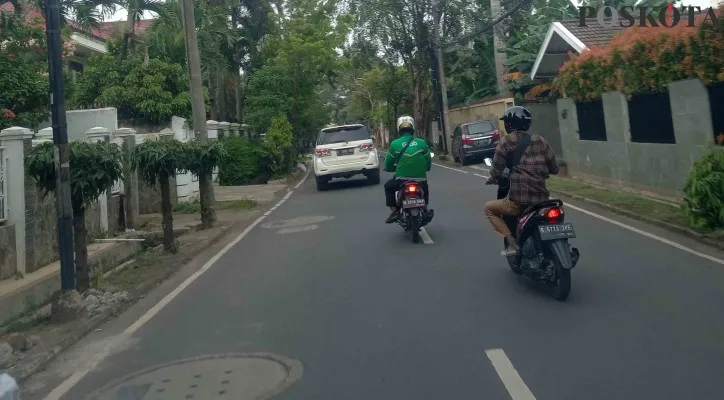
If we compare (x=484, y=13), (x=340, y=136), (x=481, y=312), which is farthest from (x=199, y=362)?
(x=484, y=13)

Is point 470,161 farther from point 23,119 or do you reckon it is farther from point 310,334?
point 310,334

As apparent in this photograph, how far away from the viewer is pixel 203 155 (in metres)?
13.8

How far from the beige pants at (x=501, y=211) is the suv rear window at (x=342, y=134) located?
15780 millimetres

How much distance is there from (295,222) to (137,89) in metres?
10.4

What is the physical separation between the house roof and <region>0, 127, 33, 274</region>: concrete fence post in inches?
585

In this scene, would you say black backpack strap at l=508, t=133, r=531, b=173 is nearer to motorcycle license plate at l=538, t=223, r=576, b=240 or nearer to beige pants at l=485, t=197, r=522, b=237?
beige pants at l=485, t=197, r=522, b=237

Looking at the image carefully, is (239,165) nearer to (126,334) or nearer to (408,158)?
(408,158)

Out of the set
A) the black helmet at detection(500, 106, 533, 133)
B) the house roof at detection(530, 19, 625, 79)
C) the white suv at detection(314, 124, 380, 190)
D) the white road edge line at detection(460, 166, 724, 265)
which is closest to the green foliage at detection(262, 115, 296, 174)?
the white suv at detection(314, 124, 380, 190)

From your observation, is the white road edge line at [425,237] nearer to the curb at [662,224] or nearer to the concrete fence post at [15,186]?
the curb at [662,224]

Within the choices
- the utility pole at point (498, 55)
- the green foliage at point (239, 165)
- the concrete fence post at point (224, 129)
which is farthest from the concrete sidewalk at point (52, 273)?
the utility pole at point (498, 55)

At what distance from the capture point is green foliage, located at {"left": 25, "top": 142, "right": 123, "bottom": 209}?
8.79 m

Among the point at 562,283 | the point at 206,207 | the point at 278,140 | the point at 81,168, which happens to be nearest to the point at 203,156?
the point at 206,207

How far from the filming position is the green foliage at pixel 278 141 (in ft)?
104

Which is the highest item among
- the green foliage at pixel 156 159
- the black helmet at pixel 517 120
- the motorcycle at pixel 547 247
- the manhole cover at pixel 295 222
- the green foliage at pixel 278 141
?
the green foliage at pixel 278 141
